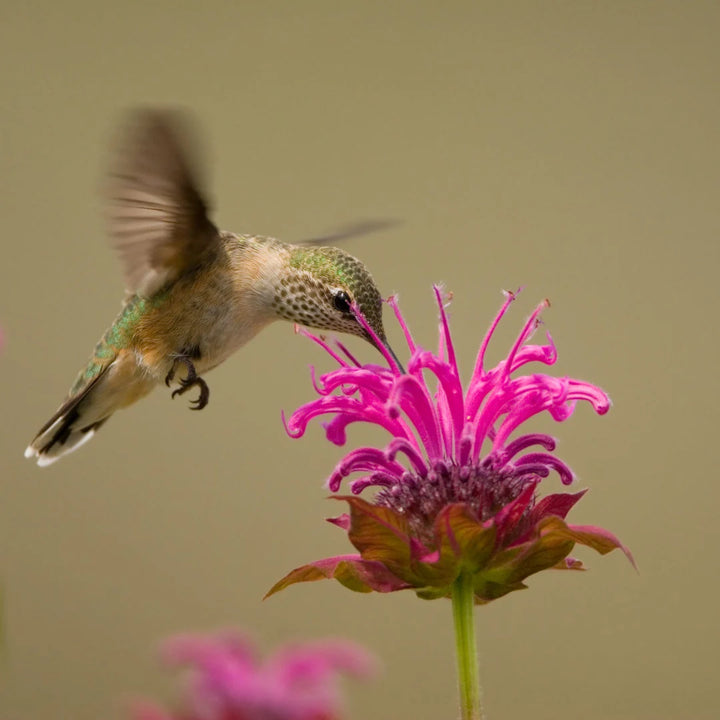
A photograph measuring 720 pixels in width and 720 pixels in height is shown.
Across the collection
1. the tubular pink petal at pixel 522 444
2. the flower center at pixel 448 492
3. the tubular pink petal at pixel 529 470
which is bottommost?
the flower center at pixel 448 492

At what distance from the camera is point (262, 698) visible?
291 millimetres

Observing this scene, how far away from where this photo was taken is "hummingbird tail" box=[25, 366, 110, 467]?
1.07 metres

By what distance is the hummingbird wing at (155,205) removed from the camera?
81 cm

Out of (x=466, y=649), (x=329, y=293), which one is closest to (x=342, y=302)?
(x=329, y=293)

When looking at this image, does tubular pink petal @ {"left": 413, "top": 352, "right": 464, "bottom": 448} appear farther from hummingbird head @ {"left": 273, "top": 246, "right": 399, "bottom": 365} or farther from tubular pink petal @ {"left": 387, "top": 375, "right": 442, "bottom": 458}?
hummingbird head @ {"left": 273, "top": 246, "right": 399, "bottom": 365}

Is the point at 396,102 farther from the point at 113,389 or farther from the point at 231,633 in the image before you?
the point at 231,633

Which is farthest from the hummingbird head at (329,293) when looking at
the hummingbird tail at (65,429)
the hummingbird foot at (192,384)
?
the hummingbird tail at (65,429)

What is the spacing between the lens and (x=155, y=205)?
923 mm

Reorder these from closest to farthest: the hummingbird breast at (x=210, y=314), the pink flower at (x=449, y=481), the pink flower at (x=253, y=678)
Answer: the pink flower at (x=253, y=678)
the pink flower at (x=449, y=481)
the hummingbird breast at (x=210, y=314)

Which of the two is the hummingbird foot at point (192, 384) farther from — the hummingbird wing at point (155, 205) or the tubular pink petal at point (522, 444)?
the tubular pink petal at point (522, 444)

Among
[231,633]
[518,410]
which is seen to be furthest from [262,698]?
[518,410]

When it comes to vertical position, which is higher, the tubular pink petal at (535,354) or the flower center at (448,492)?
the tubular pink petal at (535,354)

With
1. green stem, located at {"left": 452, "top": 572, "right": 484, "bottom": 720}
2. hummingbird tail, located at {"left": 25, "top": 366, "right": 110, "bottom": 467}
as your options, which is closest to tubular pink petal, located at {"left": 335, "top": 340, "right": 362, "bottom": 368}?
green stem, located at {"left": 452, "top": 572, "right": 484, "bottom": 720}

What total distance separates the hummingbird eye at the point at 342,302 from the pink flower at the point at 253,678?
0.63 metres
